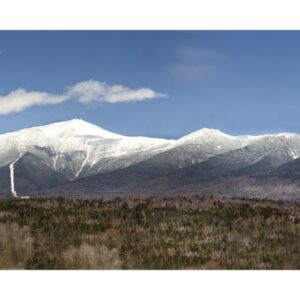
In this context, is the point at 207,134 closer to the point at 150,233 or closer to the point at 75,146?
the point at 150,233

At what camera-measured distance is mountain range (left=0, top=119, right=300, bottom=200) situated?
1811cm

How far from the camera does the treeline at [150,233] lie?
1417cm

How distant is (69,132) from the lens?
17688 mm

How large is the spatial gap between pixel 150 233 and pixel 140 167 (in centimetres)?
381

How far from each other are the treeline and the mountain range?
24.9 inches

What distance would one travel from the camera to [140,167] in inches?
752

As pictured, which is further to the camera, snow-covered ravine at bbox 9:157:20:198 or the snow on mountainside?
snow-covered ravine at bbox 9:157:20:198
